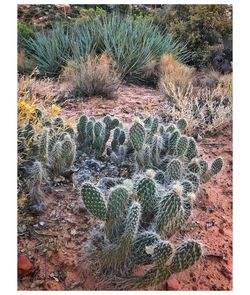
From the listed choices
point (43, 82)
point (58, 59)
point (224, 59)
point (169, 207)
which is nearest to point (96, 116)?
point (43, 82)

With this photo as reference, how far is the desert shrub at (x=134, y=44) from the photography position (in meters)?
5.36

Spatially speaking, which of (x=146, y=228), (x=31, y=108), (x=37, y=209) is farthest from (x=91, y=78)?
(x=146, y=228)

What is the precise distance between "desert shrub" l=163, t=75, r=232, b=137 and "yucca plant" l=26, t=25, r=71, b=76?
113 centimetres

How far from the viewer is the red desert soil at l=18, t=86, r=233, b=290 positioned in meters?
2.80

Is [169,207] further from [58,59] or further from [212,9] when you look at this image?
[58,59]

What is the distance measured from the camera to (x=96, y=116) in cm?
439

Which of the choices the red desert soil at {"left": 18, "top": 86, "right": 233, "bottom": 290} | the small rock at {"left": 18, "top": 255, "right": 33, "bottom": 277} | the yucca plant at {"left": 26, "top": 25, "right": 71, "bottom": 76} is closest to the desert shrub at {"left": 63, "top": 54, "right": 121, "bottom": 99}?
the yucca plant at {"left": 26, "top": 25, "right": 71, "bottom": 76}

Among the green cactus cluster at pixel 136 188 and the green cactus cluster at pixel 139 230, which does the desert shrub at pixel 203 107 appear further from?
the green cactus cluster at pixel 139 230

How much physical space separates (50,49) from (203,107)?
1684 millimetres

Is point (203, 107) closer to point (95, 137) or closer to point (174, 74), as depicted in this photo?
point (174, 74)

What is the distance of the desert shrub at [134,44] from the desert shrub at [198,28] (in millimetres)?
137

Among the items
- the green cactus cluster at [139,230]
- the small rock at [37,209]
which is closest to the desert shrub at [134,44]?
the small rock at [37,209]

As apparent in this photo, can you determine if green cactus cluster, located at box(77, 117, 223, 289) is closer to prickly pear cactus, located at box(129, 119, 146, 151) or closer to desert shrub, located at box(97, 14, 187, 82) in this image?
prickly pear cactus, located at box(129, 119, 146, 151)
